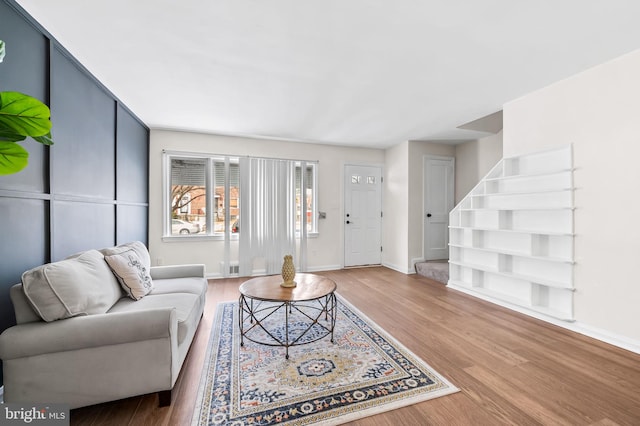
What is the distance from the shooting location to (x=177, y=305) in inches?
79.4

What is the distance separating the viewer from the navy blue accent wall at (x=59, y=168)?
1633mm

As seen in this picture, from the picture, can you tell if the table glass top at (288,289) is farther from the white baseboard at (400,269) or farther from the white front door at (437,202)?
the white front door at (437,202)

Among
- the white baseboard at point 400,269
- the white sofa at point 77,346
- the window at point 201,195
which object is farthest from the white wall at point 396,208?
the white sofa at point 77,346

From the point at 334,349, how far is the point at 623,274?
2.54 m

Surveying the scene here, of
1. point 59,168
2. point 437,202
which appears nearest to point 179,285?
point 59,168

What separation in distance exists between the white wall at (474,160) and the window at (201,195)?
421cm

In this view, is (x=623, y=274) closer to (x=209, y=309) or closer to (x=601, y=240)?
(x=601, y=240)

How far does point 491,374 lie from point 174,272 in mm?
2969

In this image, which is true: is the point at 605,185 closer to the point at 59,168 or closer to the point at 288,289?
the point at 288,289

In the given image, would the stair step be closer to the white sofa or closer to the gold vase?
the gold vase

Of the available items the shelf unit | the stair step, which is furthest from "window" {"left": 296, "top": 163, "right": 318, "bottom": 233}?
the shelf unit

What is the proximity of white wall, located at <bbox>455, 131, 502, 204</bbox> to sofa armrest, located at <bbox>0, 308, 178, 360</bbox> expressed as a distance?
5.11 metres

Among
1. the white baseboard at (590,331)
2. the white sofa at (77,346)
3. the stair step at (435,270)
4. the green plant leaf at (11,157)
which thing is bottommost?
the white baseboard at (590,331)

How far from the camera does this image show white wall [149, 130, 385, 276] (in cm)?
420
